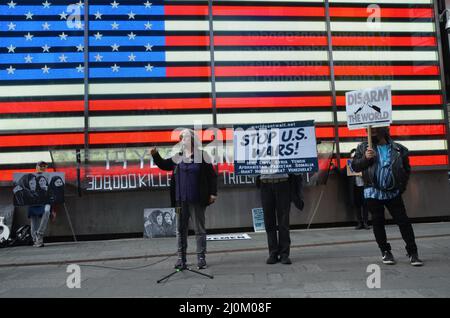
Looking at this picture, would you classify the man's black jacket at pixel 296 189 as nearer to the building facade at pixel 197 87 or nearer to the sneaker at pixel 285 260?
the sneaker at pixel 285 260

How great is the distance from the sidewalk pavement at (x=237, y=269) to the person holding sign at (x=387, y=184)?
339 millimetres

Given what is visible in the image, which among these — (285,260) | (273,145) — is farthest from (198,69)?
(285,260)

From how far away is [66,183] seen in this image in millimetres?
10211

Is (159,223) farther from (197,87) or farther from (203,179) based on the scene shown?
(203,179)

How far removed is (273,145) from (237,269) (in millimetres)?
2119

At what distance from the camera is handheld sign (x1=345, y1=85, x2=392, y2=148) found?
6.34 meters

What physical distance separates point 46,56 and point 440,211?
10636 mm

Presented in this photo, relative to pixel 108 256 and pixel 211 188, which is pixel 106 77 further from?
pixel 211 188

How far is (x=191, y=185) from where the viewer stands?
6.51 m

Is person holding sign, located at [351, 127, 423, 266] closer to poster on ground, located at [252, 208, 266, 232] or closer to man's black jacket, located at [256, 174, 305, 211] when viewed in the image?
man's black jacket, located at [256, 174, 305, 211]

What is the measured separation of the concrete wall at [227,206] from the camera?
34.3 ft

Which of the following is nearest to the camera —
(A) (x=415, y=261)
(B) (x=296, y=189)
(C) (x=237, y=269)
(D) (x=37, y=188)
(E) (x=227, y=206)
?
(A) (x=415, y=261)

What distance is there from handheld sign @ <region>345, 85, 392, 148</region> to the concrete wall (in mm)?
4429
